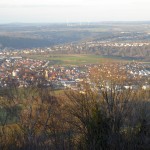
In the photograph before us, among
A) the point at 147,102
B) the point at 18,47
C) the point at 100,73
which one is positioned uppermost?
the point at 100,73

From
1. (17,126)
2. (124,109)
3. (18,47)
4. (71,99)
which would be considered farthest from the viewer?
(18,47)

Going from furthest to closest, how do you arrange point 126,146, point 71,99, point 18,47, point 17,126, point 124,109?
point 18,47
point 17,126
point 71,99
point 124,109
point 126,146

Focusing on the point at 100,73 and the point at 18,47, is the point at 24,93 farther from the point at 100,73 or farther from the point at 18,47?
the point at 18,47

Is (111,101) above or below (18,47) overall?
above

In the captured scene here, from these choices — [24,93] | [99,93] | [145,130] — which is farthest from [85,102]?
[24,93]

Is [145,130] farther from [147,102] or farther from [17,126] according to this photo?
[17,126]

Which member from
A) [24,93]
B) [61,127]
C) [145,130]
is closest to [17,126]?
[24,93]

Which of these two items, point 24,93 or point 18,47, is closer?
point 24,93
